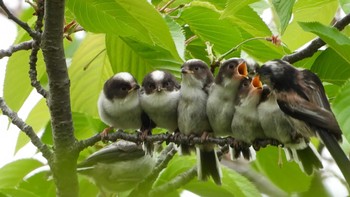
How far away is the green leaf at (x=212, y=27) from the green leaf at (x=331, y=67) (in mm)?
370

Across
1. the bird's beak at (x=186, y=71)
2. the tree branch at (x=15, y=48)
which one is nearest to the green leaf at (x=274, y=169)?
the bird's beak at (x=186, y=71)

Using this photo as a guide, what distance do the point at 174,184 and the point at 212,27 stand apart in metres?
0.80

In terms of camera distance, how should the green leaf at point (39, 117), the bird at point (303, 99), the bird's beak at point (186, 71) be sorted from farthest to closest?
the green leaf at point (39, 117) → the bird's beak at point (186, 71) → the bird at point (303, 99)

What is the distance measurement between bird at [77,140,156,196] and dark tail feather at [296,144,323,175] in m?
1.37

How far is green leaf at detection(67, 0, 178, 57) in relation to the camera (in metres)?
2.89

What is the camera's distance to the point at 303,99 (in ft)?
10.6

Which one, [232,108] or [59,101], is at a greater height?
[59,101]

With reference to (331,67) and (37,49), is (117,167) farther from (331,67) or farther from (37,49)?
(331,67)

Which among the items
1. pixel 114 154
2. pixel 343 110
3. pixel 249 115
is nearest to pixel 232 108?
pixel 249 115

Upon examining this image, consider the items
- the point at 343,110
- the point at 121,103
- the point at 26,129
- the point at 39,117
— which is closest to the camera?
the point at 343,110

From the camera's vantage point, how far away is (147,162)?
4914 millimetres

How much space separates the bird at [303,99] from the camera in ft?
9.86

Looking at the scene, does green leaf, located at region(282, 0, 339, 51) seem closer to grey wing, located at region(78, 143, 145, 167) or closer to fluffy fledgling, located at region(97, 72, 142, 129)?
fluffy fledgling, located at region(97, 72, 142, 129)

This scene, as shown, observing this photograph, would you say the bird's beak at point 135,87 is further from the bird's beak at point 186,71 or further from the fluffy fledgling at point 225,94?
the fluffy fledgling at point 225,94
